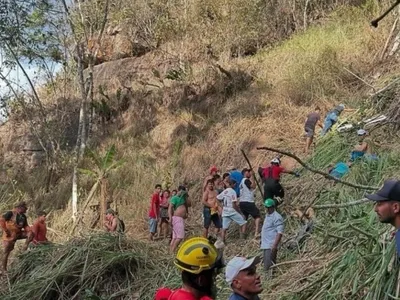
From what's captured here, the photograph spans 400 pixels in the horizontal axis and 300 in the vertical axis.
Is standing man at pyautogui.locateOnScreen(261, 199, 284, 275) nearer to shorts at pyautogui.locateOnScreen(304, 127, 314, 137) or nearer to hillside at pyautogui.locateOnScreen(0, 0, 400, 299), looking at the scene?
hillside at pyautogui.locateOnScreen(0, 0, 400, 299)

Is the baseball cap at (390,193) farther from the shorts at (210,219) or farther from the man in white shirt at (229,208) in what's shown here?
the shorts at (210,219)

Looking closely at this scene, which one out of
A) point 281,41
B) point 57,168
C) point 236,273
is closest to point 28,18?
point 57,168

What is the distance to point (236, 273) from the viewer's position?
3.46m

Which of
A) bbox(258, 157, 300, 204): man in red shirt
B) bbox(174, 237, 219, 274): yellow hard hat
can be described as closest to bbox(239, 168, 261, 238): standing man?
bbox(258, 157, 300, 204): man in red shirt

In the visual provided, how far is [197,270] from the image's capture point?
10.6 feet

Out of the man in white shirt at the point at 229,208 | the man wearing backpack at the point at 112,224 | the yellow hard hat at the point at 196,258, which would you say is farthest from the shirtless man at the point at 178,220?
the yellow hard hat at the point at 196,258

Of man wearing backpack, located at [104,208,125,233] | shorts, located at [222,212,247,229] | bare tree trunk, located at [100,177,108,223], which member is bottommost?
bare tree trunk, located at [100,177,108,223]

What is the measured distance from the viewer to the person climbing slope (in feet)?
10.5

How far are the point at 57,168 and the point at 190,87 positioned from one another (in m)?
5.15

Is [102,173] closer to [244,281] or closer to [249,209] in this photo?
[249,209]

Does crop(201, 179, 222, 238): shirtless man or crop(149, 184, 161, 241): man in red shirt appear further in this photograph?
crop(149, 184, 161, 241): man in red shirt

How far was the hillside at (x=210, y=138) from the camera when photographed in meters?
6.81

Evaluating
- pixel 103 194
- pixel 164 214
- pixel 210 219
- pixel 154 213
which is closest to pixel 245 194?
pixel 210 219

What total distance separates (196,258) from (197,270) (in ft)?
0.23
